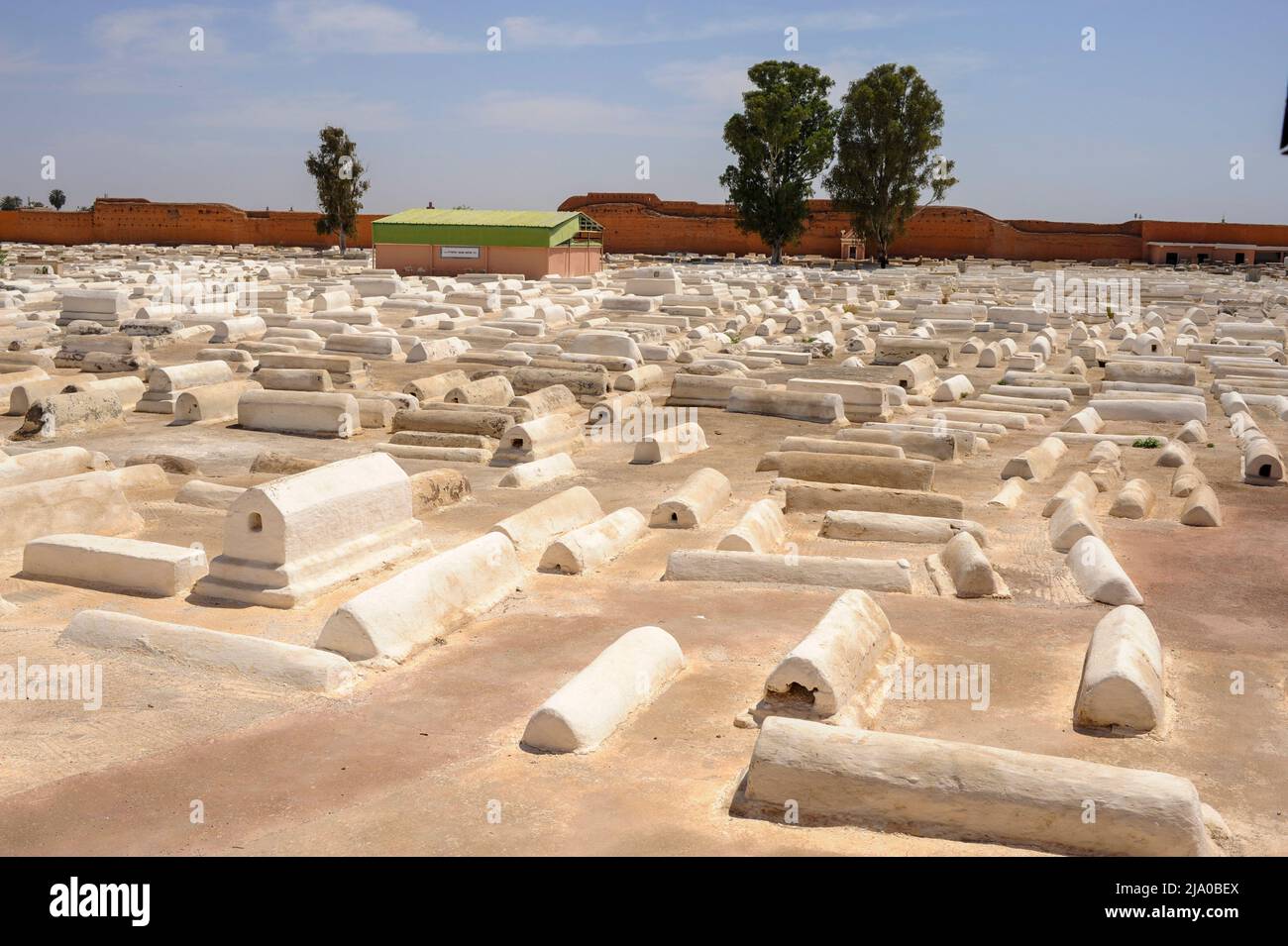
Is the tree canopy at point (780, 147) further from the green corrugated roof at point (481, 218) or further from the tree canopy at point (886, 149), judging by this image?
the green corrugated roof at point (481, 218)

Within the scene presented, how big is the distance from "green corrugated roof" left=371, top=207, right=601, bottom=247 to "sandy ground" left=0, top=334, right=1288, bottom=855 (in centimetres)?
2798

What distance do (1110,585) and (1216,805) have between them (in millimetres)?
3049

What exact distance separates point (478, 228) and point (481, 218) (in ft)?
2.43

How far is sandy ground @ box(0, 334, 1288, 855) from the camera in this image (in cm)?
457

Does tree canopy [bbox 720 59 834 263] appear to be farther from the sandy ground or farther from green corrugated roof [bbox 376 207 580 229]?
the sandy ground

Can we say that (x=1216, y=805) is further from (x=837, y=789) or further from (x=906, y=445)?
(x=906, y=445)

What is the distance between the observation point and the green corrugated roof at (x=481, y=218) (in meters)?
37.1

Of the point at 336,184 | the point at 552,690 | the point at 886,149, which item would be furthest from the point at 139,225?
the point at 552,690

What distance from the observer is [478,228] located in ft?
122

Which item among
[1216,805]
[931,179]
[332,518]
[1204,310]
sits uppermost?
[931,179]

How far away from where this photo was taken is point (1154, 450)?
13.6 meters

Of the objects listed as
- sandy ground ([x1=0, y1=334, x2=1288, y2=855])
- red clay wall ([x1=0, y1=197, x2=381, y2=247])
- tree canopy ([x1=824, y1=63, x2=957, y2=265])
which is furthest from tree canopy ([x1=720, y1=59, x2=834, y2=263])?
sandy ground ([x1=0, y1=334, x2=1288, y2=855])

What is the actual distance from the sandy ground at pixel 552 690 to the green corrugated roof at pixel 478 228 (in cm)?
2798
